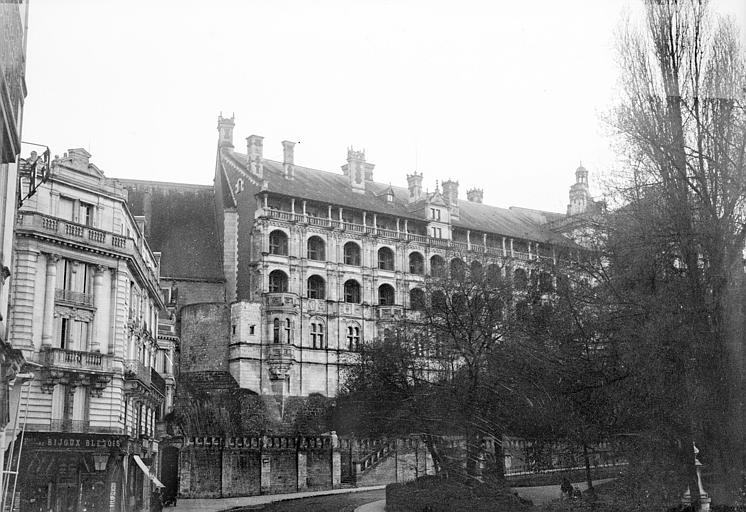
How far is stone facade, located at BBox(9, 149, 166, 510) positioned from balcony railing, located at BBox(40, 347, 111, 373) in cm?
4

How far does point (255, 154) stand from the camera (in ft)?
234

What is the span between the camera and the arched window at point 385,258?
73000 mm

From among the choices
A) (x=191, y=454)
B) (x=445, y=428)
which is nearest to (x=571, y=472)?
(x=445, y=428)

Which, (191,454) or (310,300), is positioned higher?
(310,300)

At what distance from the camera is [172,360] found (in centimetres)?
5894

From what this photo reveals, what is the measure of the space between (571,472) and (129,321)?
843 inches

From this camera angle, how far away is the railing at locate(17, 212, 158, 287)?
34719mm

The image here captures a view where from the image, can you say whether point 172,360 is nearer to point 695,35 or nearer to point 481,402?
point 481,402

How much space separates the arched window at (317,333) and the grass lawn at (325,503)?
22.0 meters

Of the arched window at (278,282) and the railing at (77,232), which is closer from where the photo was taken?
the railing at (77,232)

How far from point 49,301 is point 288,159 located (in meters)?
39.2

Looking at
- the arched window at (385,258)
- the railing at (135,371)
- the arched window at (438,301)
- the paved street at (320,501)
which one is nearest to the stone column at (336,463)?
the paved street at (320,501)

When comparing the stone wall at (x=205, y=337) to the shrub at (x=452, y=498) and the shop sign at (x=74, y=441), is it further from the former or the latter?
the shrub at (x=452, y=498)

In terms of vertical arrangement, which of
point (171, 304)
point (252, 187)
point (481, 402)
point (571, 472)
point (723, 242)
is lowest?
point (571, 472)
